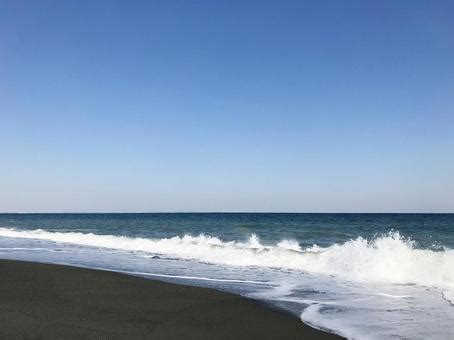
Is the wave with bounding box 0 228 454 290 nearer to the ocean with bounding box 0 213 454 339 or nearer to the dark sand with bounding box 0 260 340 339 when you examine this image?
the ocean with bounding box 0 213 454 339

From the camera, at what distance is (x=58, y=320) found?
762 centimetres

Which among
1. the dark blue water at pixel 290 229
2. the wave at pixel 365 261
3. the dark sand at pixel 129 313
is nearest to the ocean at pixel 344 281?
the wave at pixel 365 261

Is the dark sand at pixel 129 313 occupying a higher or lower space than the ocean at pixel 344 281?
higher

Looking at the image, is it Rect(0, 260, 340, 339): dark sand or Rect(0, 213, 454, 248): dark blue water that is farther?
Rect(0, 213, 454, 248): dark blue water

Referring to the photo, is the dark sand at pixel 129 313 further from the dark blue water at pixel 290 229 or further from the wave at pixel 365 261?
the dark blue water at pixel 290 229

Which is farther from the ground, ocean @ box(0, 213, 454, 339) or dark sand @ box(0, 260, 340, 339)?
dark sand @ box(0, 260, 340, 339)

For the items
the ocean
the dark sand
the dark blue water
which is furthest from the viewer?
the dark blue water

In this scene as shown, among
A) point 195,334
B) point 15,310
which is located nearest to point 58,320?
point 15,310

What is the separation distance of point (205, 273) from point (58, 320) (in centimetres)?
746

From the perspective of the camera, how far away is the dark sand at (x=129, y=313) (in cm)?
708

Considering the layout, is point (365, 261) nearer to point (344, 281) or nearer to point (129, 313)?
point (344, 281)

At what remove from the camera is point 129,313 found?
836 centimetres

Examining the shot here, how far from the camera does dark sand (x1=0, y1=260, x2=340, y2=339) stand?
7078 millimetres

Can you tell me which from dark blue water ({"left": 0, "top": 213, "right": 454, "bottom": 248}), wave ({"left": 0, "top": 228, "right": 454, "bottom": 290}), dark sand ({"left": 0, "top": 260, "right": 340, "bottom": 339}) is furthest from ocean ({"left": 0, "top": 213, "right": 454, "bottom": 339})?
dark blue water ({"left": 0, "top": 213, "right": 454, "bottom": 248})
